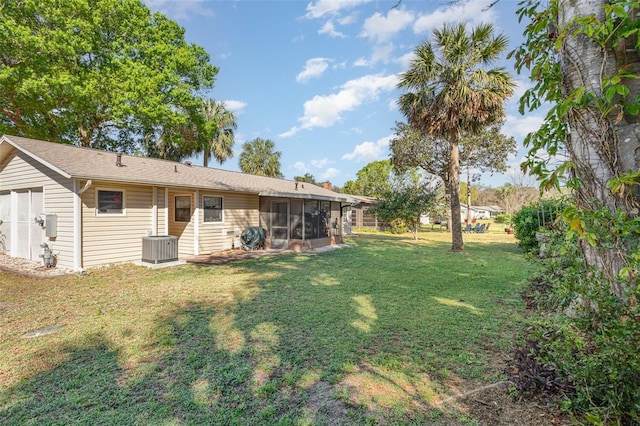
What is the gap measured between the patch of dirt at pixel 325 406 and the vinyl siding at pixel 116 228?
866cm

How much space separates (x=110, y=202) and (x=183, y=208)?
2787mm

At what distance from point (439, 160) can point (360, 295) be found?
2173cm

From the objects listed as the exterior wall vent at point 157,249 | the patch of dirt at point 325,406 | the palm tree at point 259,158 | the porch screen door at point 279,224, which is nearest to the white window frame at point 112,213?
the exterior wall vent at point 157,249

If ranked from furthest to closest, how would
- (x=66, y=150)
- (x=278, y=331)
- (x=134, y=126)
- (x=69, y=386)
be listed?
(x=134, y=126)
(x=66, y=150)
(x=278, y=331)
(x=69, y=386)

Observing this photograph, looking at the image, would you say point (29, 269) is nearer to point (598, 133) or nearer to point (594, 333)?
point (594, 333)

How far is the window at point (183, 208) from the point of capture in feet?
38.1

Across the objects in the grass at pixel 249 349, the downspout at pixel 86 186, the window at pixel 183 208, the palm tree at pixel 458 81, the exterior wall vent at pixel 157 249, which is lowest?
the grass at pixel 249 349

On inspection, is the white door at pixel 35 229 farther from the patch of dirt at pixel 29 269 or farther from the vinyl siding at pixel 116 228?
the vinyl siding at pixel 116 228

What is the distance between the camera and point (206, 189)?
1125 cm

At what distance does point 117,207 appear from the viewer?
30.6 ft

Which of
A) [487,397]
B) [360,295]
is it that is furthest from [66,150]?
[487,397]

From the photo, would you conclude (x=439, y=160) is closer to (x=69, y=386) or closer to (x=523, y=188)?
(x=523, y=188)

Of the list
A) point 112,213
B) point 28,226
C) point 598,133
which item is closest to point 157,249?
point 112,213

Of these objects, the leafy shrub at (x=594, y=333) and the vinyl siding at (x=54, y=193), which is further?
the vinyl siding at (x=54, y=193)
